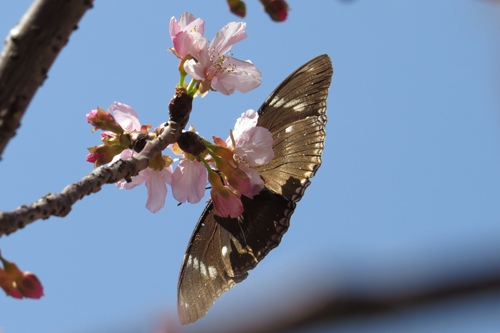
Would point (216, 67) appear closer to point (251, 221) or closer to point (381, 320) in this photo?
point (251, 221)

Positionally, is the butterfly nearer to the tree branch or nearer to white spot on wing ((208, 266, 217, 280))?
white spot on wing ((208, 266, 217, 280))

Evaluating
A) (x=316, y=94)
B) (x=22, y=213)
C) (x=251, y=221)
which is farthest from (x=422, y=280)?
(x=316, y=94)

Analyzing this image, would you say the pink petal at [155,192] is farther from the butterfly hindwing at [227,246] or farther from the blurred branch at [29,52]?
the blurred branch at [29,52]

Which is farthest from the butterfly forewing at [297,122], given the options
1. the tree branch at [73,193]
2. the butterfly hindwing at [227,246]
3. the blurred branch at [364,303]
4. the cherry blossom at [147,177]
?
the blurred branch at [364,303]

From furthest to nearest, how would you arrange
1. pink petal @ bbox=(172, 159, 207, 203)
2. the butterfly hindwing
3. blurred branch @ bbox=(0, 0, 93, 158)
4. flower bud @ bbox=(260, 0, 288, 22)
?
1. the butterfly hindwing
2. pink petal @ bbox=(172, 159, 207, 203)
3. flower bud @ bbox=(260, 0, 288, 22)
4. blurred branch @ bbox=(0, 0, 93, 158)

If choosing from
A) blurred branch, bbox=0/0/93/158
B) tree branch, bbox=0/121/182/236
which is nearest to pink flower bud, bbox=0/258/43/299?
tree branch, bbox=0/121/182/236

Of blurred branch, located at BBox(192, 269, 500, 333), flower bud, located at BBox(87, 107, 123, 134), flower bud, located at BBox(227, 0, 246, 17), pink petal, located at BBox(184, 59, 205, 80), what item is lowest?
blurred branch, located at BBox(192, 269, 500, 333)
